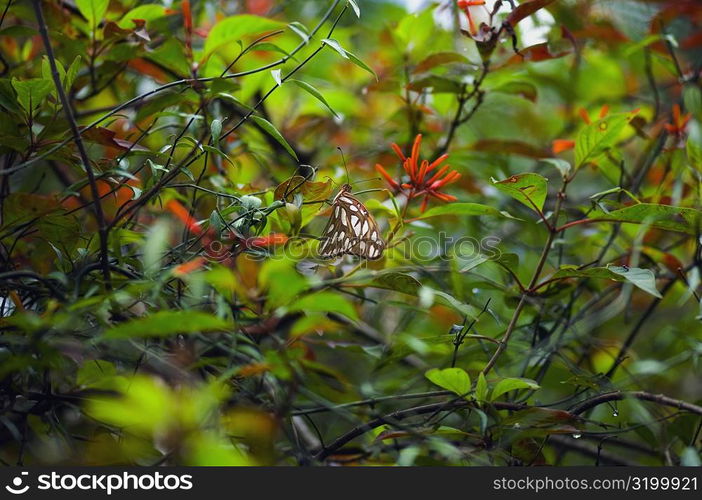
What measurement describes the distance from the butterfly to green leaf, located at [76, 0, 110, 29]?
508mm

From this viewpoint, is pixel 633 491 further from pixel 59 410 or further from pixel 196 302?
pixel 59 410

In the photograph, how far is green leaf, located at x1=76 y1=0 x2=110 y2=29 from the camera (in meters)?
1.00

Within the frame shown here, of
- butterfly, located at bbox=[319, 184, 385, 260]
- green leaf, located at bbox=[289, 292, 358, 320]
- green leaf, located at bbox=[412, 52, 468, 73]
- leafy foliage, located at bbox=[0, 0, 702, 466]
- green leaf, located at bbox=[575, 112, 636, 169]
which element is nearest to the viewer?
green leaf, located at bbox=[289, 292, 358, 320]

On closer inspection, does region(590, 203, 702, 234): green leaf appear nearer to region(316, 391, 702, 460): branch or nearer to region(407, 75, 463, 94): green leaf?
region(316, 391, 702, 460): branch

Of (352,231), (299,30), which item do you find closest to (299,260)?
(352,231)

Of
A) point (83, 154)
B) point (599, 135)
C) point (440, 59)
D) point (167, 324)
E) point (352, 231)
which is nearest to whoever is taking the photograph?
point (167, 324)

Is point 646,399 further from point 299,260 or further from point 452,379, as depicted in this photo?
point 299,260

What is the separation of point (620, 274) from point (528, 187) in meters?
0.16

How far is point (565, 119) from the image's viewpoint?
5.61ft

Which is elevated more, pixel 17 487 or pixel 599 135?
pixel 599 135

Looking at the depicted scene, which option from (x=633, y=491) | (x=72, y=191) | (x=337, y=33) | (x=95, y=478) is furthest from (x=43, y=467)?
(x=337, y=33)

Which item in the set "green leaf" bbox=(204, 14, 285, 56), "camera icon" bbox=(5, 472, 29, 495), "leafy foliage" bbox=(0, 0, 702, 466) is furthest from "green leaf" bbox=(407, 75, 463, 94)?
"camera icon" bbox=(5, 472, 29, 495)

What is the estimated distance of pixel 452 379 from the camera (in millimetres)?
803

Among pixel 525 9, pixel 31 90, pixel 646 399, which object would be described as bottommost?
pixel 646 399
